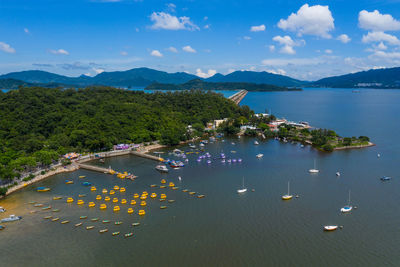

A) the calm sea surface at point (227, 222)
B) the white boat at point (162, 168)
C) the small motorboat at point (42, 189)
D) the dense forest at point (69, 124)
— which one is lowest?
the calm sea surface at point (227, 222)

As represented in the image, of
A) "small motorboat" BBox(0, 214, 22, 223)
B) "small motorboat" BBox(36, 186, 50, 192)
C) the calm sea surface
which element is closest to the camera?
the calm sea surface

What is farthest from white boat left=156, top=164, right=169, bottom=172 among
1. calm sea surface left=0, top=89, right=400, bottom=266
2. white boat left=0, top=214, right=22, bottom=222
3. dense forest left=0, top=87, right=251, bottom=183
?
white boat left=0, top=214, right=22, bottom=222

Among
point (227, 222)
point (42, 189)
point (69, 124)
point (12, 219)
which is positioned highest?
point (69, 124)

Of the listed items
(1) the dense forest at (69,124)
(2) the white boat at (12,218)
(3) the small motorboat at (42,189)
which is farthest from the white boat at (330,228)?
(1) the dense forest at (69,124)

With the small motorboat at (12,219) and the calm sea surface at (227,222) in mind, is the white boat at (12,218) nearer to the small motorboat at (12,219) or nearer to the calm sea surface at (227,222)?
the small motorboat at (12,219)

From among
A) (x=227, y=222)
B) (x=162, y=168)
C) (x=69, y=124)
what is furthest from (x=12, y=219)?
(x=69, y=124)

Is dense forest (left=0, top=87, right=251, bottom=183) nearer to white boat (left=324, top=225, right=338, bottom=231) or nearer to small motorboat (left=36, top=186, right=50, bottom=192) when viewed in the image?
small motorboat (left=36, top=186, right=50, bottom=192)

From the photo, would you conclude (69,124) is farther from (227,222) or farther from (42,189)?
(227,222)
